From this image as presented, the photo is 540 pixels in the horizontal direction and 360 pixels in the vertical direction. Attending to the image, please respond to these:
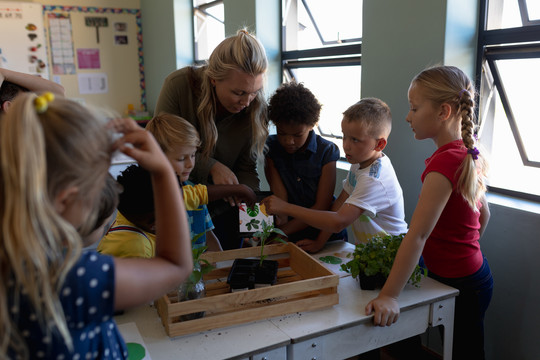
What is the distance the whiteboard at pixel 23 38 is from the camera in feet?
15.6

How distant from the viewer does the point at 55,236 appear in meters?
0.63

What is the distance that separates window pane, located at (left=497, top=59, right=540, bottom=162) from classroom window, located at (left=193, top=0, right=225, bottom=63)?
2967 mm

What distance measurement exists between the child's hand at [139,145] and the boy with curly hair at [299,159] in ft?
3.63

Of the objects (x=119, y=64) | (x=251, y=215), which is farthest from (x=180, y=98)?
(x=119, y=64)

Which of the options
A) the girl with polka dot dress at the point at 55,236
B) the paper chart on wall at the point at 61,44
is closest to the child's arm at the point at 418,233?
the girl with polka dot dress at the point at 55,236

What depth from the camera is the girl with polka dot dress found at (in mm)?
602

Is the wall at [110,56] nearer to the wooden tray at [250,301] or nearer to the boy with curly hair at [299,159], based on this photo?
the boy with curly hair at [299,159]

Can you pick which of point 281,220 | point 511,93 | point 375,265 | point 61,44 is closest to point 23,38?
point 61,44

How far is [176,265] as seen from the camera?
2.63ft

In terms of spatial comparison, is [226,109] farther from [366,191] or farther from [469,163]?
[469,163]

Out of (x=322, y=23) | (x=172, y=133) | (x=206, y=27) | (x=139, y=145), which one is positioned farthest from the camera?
(x=206, y=27)

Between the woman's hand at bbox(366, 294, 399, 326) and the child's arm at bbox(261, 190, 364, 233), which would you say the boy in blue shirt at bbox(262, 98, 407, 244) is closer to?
the child's arm at bbox(261, 190, 364, 233)

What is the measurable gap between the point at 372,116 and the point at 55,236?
4.32 ft

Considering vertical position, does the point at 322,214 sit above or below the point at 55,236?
below
